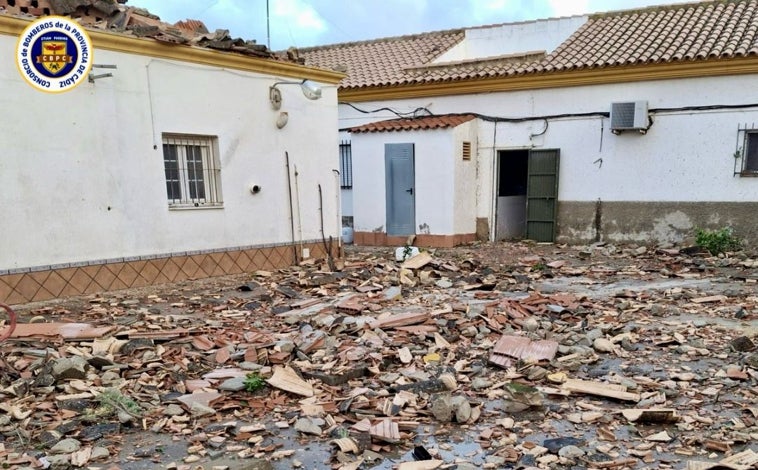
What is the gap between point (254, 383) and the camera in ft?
15.6

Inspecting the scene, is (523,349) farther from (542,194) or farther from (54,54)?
(542,194)

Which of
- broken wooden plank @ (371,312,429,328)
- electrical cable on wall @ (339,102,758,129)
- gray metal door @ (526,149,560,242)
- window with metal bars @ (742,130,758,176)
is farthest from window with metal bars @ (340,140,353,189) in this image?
window with metal bars @ (742,130,758,176)

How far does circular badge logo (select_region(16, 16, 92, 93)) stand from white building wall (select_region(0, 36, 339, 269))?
13 centimetres

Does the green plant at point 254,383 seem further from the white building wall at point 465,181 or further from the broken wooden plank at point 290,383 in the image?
the white building wall at point 465,181

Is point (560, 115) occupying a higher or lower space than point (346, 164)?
higher

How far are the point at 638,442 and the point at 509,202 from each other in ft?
36.8

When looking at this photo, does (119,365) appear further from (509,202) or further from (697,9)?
(697,9)

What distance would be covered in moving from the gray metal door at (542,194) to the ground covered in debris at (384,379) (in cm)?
521

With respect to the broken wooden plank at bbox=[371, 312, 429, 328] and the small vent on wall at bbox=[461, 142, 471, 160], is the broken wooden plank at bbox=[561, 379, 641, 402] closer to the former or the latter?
the broken wooden plank at bbox=[371, 312, 429, 328]

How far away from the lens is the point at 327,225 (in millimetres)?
11133

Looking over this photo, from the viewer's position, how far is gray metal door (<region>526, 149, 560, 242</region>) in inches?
518

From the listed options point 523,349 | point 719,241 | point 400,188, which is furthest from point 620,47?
point 523,349

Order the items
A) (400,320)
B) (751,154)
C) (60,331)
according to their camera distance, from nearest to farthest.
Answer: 1. (60,331)
2. (400,320)
3. (751,154)

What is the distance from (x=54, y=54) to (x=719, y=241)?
511 inches
